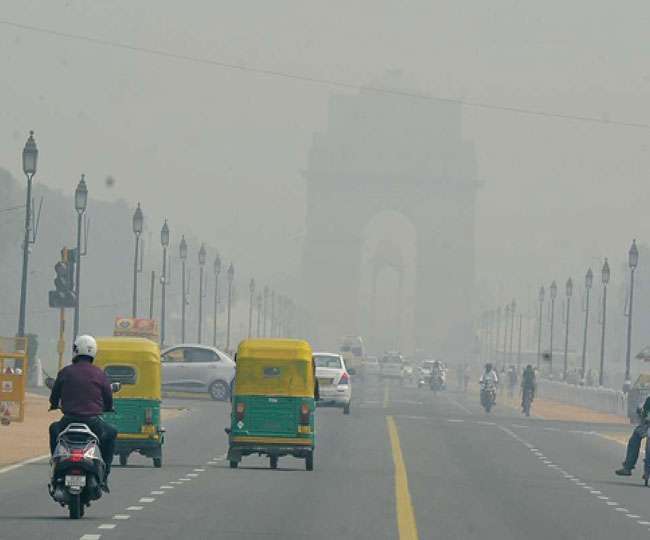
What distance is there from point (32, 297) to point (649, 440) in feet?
385

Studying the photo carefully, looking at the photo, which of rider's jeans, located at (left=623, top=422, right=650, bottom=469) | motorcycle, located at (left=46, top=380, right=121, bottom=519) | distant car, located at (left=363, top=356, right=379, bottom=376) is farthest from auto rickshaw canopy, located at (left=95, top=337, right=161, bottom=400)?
distant car, located at (left=363, top=356, right=379, bottom=376)

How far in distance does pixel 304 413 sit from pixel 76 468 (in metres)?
11.3

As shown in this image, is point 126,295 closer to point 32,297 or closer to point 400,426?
point 32,297

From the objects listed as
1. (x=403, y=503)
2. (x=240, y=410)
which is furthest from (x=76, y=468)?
(x=240, y=410)

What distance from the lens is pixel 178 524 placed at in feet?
64.8

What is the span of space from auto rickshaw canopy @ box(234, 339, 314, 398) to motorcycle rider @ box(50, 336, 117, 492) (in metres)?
10.1

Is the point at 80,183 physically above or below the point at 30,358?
above

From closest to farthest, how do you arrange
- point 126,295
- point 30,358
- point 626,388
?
point 30,358, point 626,388, point 126,295

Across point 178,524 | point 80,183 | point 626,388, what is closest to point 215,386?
point 80,183

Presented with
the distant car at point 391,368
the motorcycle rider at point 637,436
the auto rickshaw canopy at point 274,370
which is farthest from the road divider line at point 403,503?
the distant car at point 391,368

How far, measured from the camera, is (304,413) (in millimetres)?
30094

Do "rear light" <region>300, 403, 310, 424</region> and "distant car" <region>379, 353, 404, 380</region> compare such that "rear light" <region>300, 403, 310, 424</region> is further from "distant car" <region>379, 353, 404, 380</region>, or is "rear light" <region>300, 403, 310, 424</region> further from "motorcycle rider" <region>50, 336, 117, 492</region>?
"distant car" <region>379, 353, 404, 380</region>

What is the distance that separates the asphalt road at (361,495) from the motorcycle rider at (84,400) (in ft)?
2.53

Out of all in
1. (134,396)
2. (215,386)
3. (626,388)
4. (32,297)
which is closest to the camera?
(134,396)
